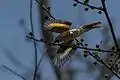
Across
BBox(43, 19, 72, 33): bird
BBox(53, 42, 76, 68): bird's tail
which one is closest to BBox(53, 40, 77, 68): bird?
BBox(53, 42, 76, 68): bird's tail

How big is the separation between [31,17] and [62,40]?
100cm

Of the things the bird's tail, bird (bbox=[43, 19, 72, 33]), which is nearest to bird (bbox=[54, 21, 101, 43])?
bird (bbox=[43, 19, 72, 33])

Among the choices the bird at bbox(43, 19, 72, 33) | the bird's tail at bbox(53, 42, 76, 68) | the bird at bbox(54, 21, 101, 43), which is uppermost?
the bird at bbox(43, 19, 72, 33)

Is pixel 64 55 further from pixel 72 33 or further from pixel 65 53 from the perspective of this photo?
pixel 72 33

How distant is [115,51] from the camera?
3064mm

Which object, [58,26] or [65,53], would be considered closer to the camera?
[58,26]

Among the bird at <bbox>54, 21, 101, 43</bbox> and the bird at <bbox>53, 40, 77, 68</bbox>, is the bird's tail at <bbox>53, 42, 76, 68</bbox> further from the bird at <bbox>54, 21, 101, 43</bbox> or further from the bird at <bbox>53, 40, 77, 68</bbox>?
the bird at <bbox>54, 21, 101, 43</bbox>

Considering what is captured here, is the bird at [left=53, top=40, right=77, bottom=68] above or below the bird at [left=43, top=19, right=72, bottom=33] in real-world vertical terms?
below

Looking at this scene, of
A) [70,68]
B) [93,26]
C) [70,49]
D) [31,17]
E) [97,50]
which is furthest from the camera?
[70,68]

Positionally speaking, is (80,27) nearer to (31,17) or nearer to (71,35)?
(71,35)

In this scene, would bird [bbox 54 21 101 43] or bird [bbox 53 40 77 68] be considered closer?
bird [bbox 54 21 101 43]

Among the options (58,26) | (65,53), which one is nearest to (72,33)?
(58,26)

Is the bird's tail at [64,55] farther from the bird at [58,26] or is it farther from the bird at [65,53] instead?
the bird at [58,26]

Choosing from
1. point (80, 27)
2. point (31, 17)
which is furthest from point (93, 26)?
point (31, 17)
